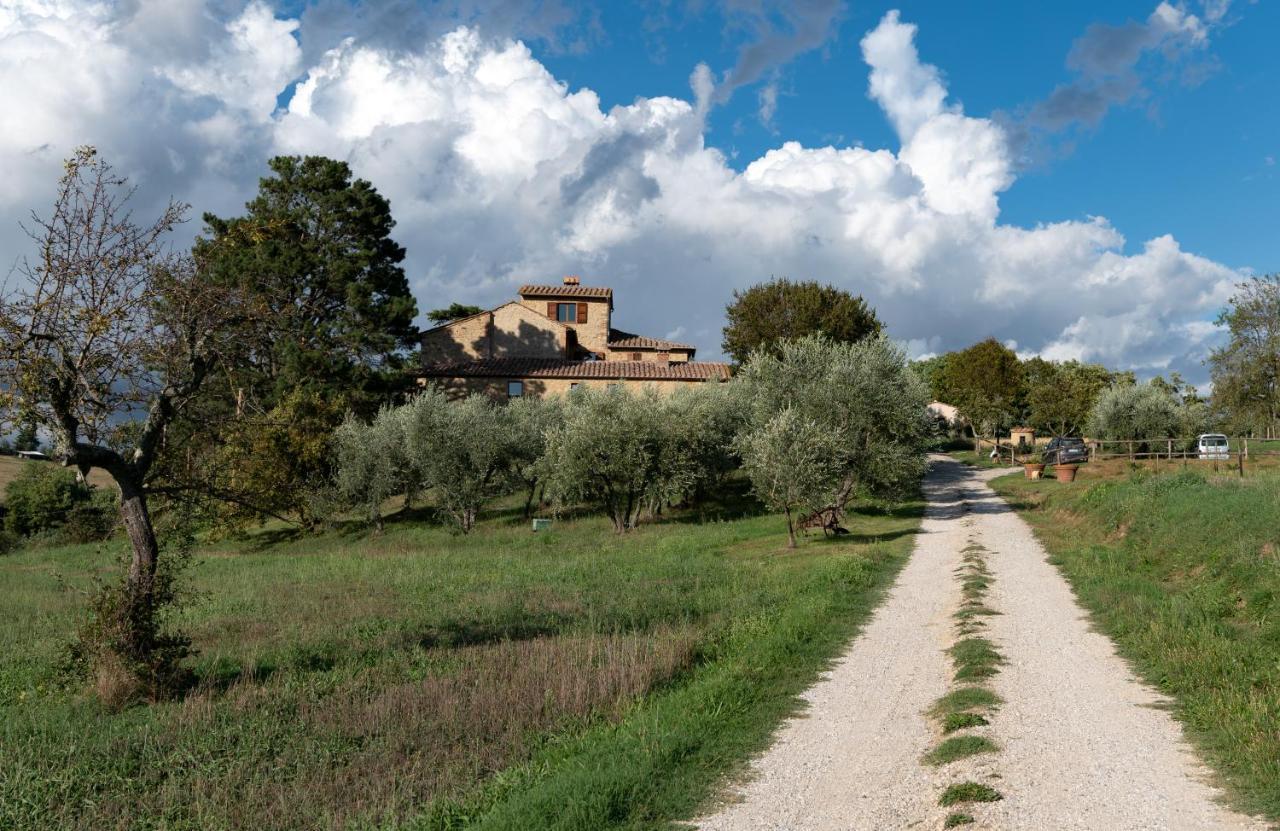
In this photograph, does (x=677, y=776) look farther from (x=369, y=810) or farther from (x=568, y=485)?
(x=568, y=485)

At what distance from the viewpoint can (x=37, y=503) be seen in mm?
59219

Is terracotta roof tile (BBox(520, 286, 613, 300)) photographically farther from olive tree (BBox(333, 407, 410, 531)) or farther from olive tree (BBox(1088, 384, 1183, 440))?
olive tree (BBox(1088, 384, 1183, 440))

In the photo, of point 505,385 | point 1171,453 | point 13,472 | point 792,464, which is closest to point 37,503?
point 13,472

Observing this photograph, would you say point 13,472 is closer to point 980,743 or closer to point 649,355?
point 649,355

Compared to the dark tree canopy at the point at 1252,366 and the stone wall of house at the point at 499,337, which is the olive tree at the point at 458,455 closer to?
the stone wall of house at the point at 499,337

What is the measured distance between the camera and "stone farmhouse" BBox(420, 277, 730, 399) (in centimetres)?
6456

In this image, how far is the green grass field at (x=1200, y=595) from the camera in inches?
358

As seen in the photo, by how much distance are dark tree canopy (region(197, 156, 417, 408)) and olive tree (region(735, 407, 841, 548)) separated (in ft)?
109

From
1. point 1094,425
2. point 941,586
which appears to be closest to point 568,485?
point 941,586

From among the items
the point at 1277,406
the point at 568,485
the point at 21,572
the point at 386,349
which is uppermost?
the point at 386,349

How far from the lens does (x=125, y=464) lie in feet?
41.7

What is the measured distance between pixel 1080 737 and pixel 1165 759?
2.87 feet

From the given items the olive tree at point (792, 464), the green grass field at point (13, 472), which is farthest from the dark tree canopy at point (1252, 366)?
the green grass field at point (13, 472)

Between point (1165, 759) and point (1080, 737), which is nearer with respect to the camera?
point (1165, 759)
